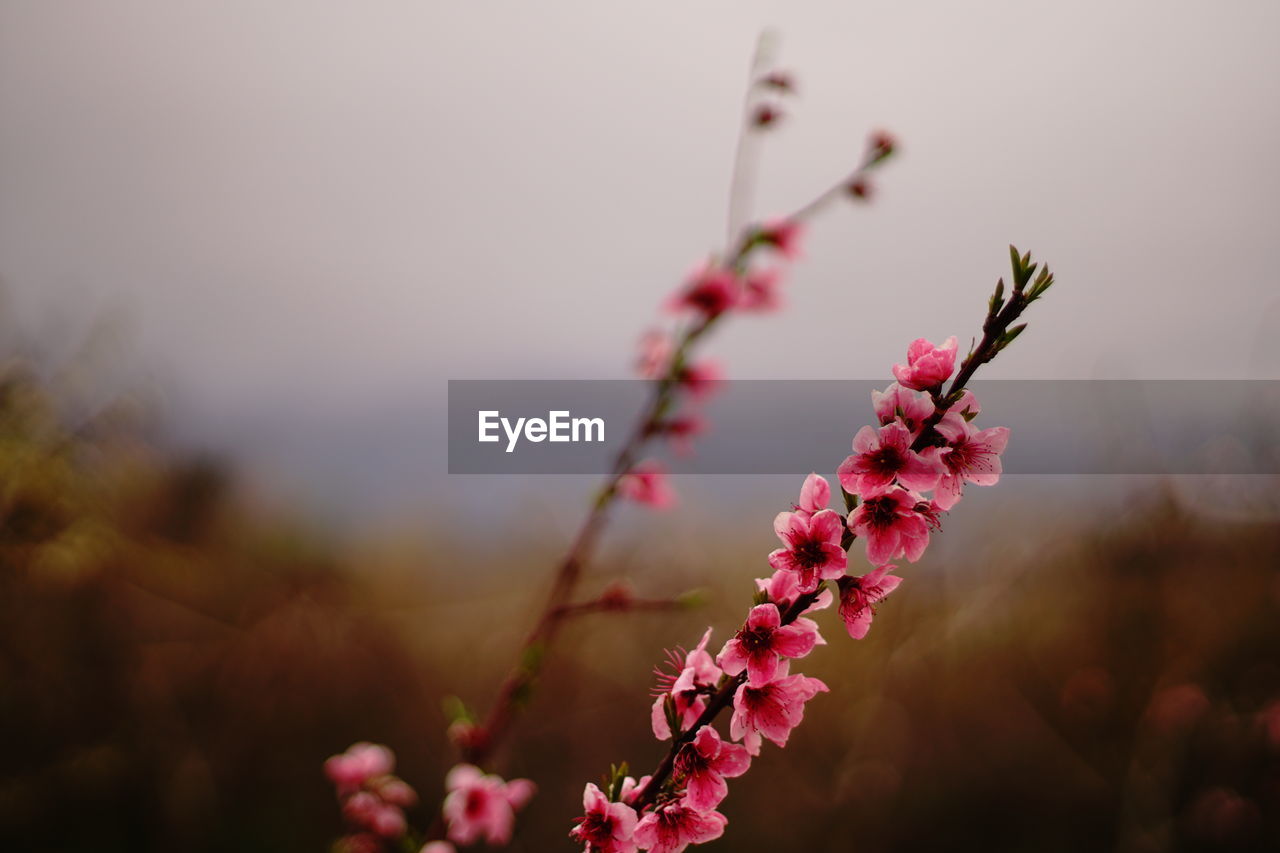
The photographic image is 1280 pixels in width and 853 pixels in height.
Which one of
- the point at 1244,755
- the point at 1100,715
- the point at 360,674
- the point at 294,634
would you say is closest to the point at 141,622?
the point at 294,634

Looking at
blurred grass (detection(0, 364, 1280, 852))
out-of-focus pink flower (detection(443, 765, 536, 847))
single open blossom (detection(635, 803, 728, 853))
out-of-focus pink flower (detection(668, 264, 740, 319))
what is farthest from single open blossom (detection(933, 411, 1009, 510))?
blurred grass (detection(0, 364, 1280, 852))

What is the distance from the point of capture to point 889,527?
0.45 metres

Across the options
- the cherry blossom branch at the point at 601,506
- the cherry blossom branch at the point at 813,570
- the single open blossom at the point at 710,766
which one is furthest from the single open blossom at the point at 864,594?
the cherry blossom branch at the point at 601,506

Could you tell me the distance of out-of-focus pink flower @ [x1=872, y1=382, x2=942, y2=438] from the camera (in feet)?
1.42

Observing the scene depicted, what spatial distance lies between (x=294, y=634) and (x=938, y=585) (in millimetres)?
1407

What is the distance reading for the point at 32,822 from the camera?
1.25m

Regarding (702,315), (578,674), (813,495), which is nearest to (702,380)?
(702,315)

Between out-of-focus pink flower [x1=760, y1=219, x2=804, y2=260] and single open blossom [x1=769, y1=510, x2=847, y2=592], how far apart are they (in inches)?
23.9

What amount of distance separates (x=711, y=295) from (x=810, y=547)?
55 centimetres

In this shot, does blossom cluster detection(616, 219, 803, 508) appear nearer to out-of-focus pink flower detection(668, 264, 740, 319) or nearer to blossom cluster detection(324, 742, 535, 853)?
out-of-focus pink flower detection(668, 264, 740, 319)

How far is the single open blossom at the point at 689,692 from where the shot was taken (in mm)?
479

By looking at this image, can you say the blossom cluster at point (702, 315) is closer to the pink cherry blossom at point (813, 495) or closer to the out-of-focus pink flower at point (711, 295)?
the out-of-focus pink flower at point (711, 295)

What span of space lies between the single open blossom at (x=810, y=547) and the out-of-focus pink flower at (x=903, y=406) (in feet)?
0.22

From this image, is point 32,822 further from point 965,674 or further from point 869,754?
point 965,674
